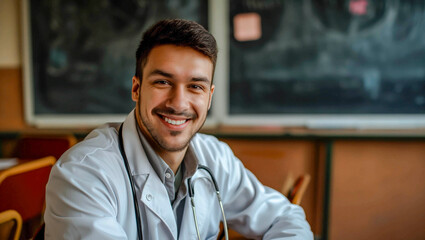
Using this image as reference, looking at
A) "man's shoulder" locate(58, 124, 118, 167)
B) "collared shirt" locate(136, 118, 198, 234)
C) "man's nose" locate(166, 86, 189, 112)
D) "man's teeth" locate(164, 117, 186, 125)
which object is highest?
"man's nose" locate(166, 86, 189, 112)

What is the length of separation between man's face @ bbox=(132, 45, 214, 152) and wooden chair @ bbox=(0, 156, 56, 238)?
29.3 inches

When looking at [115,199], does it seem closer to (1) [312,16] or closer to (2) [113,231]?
(2) [113,231]

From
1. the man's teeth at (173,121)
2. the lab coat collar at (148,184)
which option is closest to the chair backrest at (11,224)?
the lab coat collar at (148,184)

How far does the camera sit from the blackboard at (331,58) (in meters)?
2.25

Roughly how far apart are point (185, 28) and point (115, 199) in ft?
1.96

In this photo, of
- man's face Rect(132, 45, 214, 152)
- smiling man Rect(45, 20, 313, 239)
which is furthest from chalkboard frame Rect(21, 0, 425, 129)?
man's face Rect(132, 45, 214, 152)

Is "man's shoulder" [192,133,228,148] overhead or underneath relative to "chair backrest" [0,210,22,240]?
overhead

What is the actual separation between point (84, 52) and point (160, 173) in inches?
73.2

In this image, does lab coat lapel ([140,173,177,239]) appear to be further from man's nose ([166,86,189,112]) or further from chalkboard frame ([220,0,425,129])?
chalkboard frame ([220,0,425,129])

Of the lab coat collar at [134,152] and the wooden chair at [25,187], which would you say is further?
the wooden chair at [25,187]

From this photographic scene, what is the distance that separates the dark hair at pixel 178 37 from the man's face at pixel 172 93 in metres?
0.02

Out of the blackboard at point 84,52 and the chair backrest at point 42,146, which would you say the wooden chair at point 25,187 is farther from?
the blackboard at point 84,52

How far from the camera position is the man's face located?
1058mm

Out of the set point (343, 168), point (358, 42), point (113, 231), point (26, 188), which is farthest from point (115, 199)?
point (358, 42)
